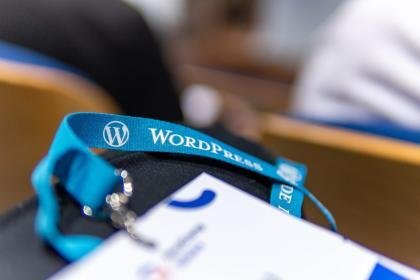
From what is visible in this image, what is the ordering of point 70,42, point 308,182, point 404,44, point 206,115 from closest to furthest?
point 308,182
point 404,44
point 70,42
point 206,115

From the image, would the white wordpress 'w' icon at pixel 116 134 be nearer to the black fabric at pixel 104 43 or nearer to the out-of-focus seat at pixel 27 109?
the out-of-focus seat at pixel 27 109

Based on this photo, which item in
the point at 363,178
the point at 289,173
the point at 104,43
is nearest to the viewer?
the point at 289,173

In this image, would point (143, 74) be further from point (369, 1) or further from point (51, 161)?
point (51, 161)

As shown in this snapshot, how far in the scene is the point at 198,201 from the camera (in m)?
0.36

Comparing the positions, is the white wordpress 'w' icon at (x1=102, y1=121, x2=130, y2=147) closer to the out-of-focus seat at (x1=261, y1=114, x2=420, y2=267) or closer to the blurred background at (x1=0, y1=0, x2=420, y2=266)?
the blurred background at (x1=0, y1=0, x2=420, y2=266)

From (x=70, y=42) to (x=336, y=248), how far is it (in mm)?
674

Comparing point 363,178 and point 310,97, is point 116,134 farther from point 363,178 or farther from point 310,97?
point 310,97

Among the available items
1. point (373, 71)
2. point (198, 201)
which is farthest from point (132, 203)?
point (373, 71)

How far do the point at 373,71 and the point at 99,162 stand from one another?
1.67 ft

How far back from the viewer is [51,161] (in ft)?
1.11

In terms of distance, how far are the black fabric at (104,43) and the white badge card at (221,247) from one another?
0.51 metres

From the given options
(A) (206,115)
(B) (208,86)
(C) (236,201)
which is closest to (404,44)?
(C) (236,201)

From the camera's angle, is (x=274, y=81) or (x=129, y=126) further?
(x=274, y=81)

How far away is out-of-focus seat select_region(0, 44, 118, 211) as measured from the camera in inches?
27.6
